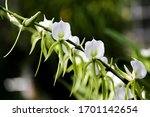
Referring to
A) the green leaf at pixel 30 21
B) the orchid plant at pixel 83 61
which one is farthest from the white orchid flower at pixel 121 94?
the green leaf at pixel 30 21

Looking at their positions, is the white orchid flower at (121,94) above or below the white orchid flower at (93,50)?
below

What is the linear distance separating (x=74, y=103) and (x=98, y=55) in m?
0.09

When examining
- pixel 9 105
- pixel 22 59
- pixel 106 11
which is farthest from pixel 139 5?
pixel 9 105

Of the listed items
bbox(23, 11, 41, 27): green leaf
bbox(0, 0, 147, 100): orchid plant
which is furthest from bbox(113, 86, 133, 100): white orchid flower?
bbox(23, 11, 41, 27): green leaf

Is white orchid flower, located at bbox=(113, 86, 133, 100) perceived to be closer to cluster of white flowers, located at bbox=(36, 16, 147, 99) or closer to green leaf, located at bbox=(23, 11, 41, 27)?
cluster of white flowers, located at bbox=(36, 16, 147, 99)

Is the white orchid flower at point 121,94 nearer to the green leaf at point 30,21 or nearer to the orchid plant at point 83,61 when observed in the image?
the orchid plant at point 83,61

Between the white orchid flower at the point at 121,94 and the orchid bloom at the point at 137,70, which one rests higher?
the orchid bloom at the point at 137,70

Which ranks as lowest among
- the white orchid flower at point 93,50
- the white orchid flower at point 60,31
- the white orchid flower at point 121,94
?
the white orchid flower at point 121,94

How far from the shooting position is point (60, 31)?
1.27 feet

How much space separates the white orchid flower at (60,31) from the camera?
0.39 meters

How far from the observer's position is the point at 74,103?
0.48 metres

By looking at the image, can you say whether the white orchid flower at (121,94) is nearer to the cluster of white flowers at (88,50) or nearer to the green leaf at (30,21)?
the cluster of white flowers at (88,50)

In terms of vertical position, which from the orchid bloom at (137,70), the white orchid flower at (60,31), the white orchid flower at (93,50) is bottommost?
the orchid bloom at (137,70)

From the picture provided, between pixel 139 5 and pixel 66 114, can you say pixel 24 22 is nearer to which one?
pixel 66 114
